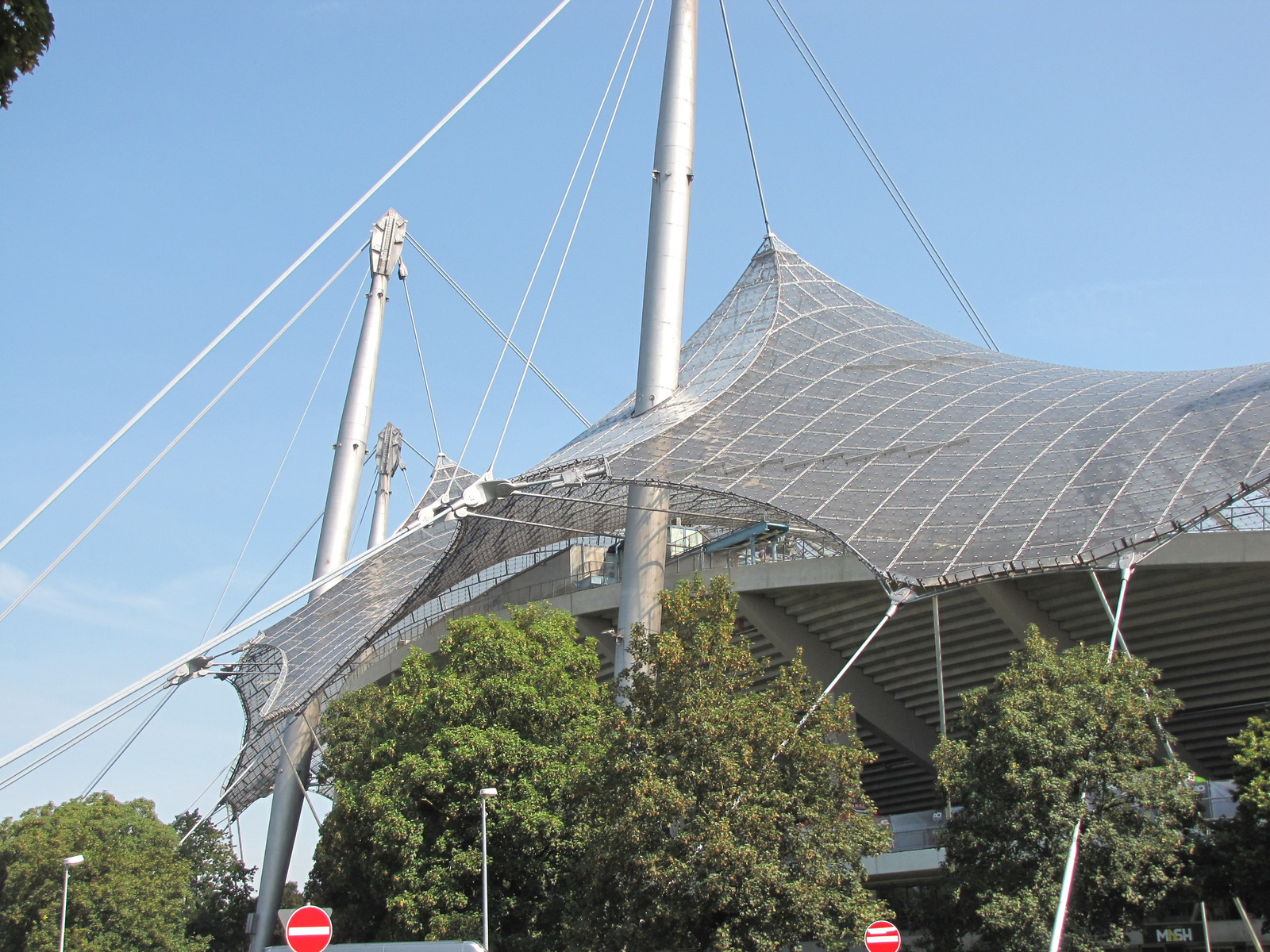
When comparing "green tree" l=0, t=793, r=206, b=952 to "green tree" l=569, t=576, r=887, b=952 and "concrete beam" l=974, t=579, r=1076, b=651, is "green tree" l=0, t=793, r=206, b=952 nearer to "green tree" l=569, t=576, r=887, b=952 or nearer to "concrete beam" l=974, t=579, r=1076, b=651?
"green tree" l=569, t=576, r=887, b=952

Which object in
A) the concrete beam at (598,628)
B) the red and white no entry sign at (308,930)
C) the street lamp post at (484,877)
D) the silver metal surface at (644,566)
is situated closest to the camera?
the red and white no entry sign at (308,930)

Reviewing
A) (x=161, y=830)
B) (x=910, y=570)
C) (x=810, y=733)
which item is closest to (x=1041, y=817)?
(x=810, y=733)

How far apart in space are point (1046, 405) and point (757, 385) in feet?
26.6

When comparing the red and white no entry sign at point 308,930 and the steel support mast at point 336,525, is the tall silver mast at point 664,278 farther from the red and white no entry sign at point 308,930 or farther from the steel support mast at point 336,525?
the red and white no entry sign at point 308,930

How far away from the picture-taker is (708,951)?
19.4m

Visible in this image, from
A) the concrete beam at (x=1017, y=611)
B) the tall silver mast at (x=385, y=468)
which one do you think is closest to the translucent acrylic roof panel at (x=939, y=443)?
the concrete beam at (x=1017, y=611)

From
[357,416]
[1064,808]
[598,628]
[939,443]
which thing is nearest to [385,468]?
[357,416]

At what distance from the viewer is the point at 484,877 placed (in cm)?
2289

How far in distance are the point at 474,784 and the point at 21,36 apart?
19397 mm

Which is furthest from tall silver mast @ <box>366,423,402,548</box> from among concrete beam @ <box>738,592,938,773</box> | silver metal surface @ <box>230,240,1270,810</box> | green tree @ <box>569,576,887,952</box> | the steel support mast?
green tree @ <box>569,576,887,952</box>

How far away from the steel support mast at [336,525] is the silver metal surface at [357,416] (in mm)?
33

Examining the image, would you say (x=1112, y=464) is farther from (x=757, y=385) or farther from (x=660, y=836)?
(x=660, y=836)

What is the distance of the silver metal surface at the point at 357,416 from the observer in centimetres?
5222

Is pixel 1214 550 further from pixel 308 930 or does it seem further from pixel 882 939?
pixel 308 930
